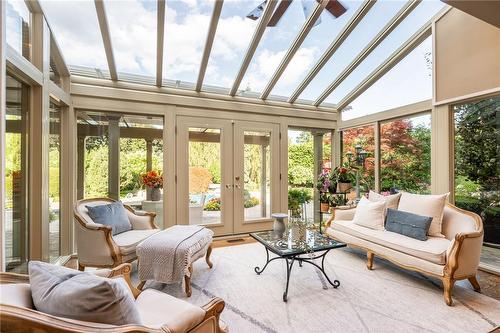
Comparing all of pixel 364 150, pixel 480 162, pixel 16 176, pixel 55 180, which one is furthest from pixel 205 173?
pixel 480 162

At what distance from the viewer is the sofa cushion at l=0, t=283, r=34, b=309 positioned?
1.11 m

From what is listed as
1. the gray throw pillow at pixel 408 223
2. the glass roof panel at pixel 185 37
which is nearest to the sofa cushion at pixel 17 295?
the glass roof panel at pixel 185 37

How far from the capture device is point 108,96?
4.16 metres

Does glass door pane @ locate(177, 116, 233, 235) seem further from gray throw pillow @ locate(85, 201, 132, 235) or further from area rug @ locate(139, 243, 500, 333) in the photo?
area rug @ locate(139, 243, 500, 333)

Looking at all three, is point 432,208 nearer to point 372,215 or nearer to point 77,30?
point 372,215

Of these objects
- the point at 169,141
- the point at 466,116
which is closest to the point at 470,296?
the point at 466,116

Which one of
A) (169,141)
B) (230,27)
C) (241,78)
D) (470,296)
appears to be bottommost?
(470,296)

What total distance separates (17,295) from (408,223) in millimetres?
3579

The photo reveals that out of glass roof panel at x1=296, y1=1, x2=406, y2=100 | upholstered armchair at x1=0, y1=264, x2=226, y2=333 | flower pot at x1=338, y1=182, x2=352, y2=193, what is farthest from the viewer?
flower pot at x1=338, y1=182, x2=352, y2=193

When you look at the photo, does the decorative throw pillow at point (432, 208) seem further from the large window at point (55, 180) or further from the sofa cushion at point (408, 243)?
the large window at point (55, 180)

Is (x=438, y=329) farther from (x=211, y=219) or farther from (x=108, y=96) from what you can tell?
(x=108, y=96)

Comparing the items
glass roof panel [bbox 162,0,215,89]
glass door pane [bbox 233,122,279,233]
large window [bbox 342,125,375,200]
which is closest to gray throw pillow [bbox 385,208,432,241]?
large window [bbox 342,125,375,200]

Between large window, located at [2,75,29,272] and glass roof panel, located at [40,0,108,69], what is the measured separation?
3.36 ft

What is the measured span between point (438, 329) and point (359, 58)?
12.4 feet
